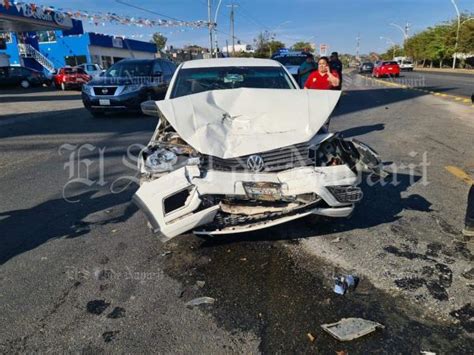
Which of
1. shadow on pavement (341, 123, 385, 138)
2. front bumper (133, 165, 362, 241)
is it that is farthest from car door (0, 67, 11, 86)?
front bumper (133, 165, 362, 241)

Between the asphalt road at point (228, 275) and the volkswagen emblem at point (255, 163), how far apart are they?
0.78m

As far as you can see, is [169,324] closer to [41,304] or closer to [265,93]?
[41,304]

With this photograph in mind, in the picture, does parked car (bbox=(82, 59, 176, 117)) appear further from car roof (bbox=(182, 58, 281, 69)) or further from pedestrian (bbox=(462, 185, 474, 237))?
pedestrian (bbox=(462, 185, 474, 237))

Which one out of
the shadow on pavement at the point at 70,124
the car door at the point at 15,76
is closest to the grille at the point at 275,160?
the shadow on pavement at the point at 70,124

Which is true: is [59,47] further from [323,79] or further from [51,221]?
[51,221]

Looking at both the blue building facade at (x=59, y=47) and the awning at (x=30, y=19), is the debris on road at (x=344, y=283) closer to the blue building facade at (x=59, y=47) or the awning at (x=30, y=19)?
the awning at (x=30, y=19)

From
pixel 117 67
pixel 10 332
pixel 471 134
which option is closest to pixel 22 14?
pixel 117 67

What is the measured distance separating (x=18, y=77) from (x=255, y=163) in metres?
28.1

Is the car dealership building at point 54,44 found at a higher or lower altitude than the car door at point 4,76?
higher

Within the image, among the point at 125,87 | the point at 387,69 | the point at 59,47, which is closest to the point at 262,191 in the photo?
the point at 125,87

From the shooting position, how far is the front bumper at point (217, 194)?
10.4 feet

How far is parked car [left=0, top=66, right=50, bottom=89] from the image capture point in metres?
26.3

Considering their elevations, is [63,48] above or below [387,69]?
above

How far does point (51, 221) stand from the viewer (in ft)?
14.6
